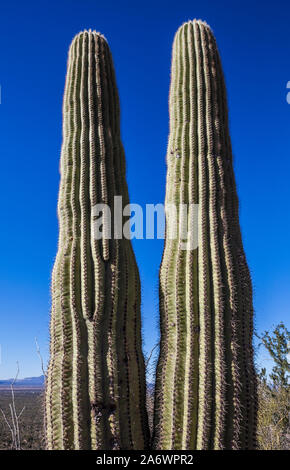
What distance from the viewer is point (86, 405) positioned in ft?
12.0

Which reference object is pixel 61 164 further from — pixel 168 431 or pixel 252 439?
pixel 252 439

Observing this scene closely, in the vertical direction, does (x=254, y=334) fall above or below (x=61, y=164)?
below

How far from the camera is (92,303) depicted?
3.98 meters

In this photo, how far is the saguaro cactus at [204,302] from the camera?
148 inches

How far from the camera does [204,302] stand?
13.0ft

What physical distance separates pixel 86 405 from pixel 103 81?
3.00m

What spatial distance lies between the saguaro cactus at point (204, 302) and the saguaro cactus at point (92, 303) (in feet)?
0.94

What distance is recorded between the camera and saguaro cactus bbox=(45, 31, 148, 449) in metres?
3.68

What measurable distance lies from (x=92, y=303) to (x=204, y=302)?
2.88ft

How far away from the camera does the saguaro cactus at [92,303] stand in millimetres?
3676
